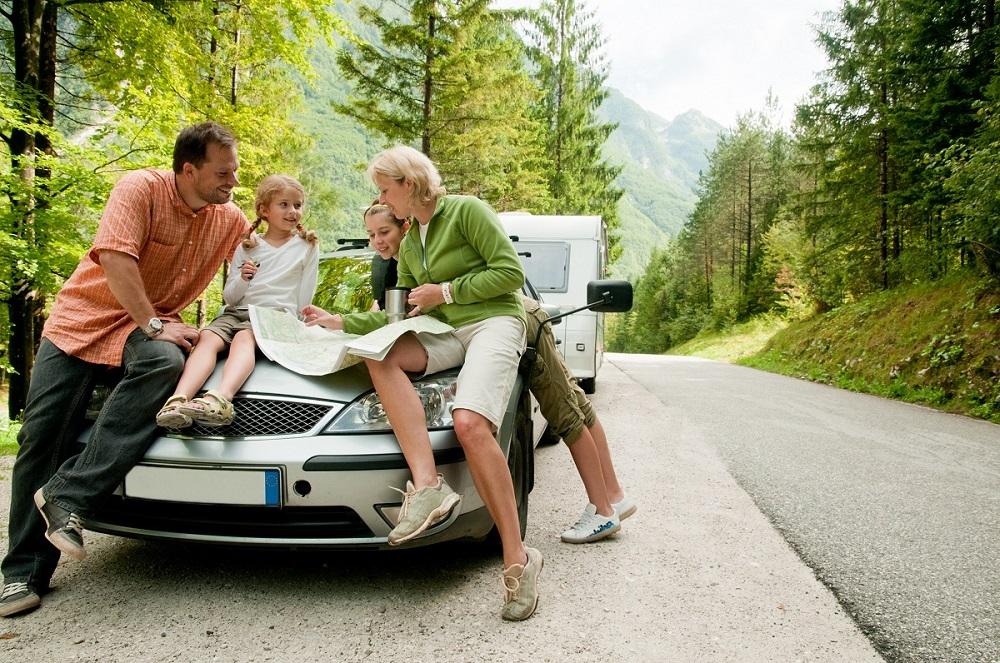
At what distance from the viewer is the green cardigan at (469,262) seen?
2.77 metres

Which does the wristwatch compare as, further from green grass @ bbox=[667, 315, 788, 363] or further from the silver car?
green grass @ bbox=[667, 315, 788, 363]

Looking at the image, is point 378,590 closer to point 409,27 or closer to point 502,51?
point 409,27

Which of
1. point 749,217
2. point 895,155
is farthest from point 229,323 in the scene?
point 749,217

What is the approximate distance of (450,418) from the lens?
267cm

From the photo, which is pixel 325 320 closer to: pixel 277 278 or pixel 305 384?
pixel 277 278

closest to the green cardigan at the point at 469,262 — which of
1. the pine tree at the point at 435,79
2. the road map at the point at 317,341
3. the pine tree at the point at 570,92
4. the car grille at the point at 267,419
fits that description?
the road map at the point at 317,341

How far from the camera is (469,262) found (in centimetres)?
289

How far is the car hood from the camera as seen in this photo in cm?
266

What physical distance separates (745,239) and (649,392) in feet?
121

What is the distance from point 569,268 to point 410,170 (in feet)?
22.2

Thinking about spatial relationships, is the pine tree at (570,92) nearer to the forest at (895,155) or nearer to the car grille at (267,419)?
the forest at (895,155)

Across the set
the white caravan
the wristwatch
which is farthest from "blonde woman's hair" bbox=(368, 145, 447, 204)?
the white caravan

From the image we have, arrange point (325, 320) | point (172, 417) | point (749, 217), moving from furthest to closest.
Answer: point (749, 217) → point (325, 320) → point (172, 417)

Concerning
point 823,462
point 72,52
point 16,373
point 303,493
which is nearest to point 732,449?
point 823,462
